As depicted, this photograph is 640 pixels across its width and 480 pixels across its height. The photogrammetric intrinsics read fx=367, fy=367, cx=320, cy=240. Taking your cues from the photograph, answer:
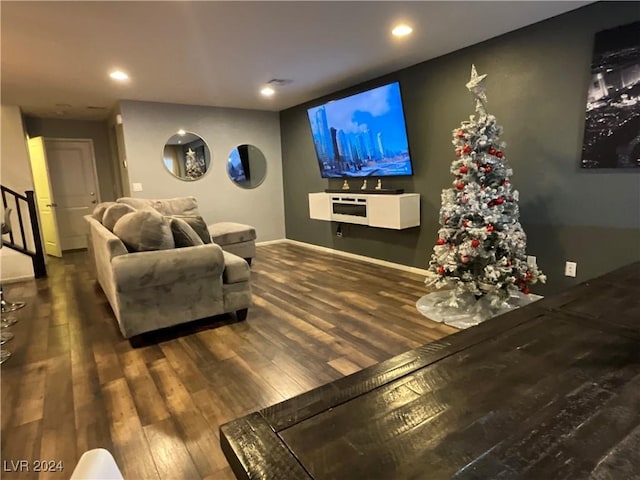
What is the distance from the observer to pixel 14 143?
4.93 m

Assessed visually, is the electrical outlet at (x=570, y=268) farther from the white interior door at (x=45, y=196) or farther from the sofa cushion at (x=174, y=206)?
the white interior door at (x=45, y=196)

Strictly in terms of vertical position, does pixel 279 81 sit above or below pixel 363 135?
A: above

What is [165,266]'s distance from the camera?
2664mm

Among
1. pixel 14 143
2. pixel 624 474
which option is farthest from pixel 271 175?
pixel 624 474

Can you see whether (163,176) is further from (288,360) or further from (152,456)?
(152,456)

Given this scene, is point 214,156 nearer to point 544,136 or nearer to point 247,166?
point 247,166

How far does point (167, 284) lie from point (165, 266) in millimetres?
158

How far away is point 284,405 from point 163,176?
209 inches

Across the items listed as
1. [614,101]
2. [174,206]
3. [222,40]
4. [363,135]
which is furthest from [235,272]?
[614,101]

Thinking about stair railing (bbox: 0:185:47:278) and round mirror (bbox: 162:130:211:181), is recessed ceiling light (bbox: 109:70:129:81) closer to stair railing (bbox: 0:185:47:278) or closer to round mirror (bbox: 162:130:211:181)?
round mirror (bbox: 162:130:211:181)

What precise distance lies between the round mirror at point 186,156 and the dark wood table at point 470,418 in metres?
5.34

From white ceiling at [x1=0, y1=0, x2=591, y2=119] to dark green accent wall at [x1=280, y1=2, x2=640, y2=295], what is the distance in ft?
0.60

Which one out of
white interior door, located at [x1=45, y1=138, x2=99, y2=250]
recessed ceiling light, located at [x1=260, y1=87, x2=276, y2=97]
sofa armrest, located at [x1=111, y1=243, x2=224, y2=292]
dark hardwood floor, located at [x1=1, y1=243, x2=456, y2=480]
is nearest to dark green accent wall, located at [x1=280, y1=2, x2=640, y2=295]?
dark hardwood floor, located at [x1=1, y1=243, x2=456, y2=480]

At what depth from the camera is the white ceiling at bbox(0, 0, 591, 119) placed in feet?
8.36
